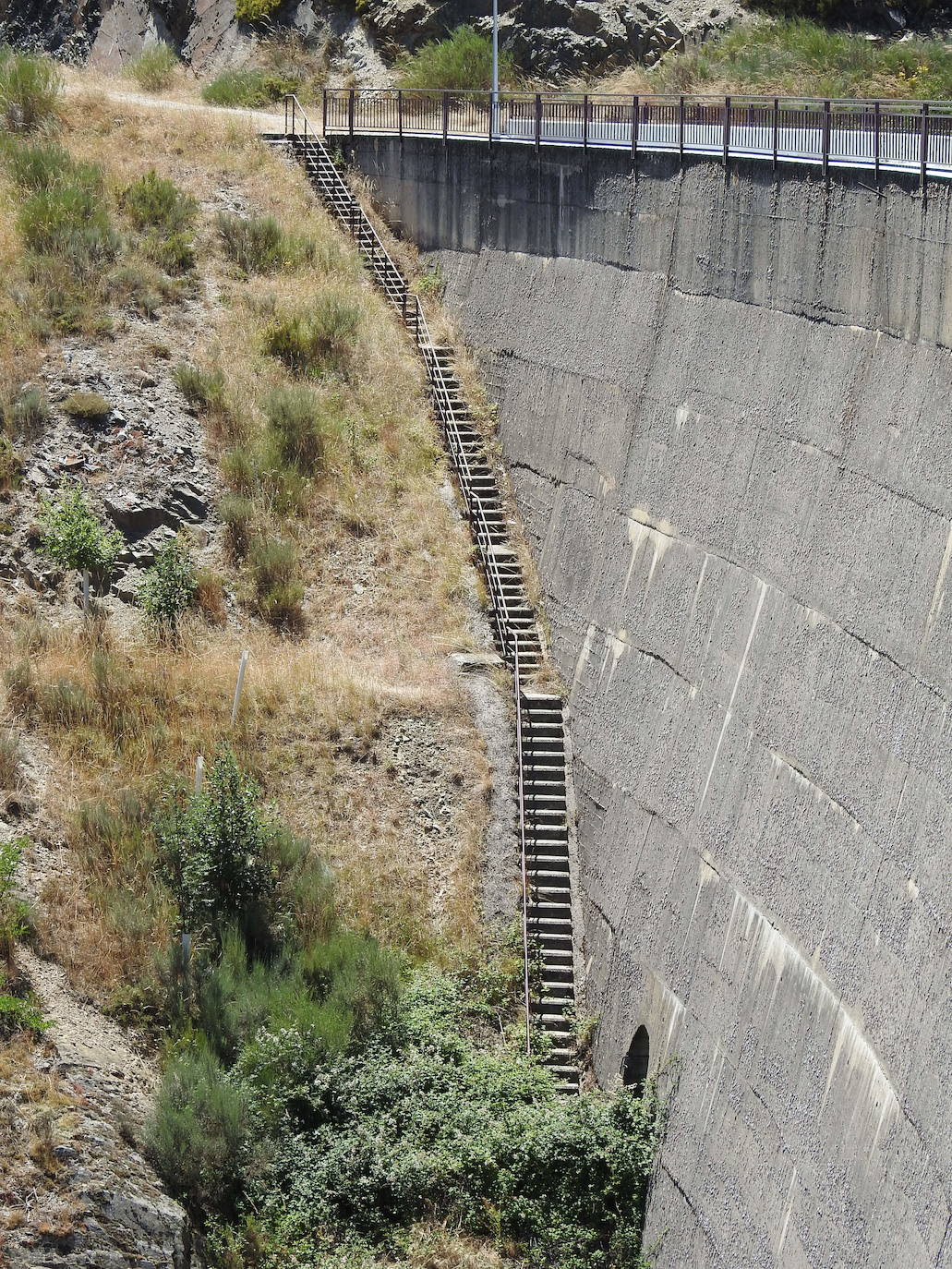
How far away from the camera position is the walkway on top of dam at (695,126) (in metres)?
18.6

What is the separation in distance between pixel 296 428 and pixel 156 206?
6.91 meters

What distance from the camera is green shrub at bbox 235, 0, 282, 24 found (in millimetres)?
42875

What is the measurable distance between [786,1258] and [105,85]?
32304 millimetres

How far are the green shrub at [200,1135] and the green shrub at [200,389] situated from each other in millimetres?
12580

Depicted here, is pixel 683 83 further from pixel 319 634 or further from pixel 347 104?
pixel 319 634

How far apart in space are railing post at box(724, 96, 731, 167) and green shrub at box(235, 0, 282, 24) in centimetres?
2321

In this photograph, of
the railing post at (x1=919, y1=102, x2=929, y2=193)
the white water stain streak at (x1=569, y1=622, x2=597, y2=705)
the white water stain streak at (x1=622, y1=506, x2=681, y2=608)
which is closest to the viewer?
the railing post at (x1=919, y1=102, x2=929, y2=193)

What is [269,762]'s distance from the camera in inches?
918

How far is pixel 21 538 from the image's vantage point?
25953 millimetres

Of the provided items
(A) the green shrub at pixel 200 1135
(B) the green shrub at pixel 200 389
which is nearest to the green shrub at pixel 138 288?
(B) the green shrub at pixel 200 389

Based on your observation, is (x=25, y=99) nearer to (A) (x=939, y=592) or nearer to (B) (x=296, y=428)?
(B) (x=296, y=428)

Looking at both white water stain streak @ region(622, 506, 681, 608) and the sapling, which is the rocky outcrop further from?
the sapling

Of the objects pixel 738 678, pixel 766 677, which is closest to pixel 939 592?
pixel 766 677

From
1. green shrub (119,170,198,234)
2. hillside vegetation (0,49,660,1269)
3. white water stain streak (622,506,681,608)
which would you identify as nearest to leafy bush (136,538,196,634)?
hillside vegetation (0,49,660,1269)
